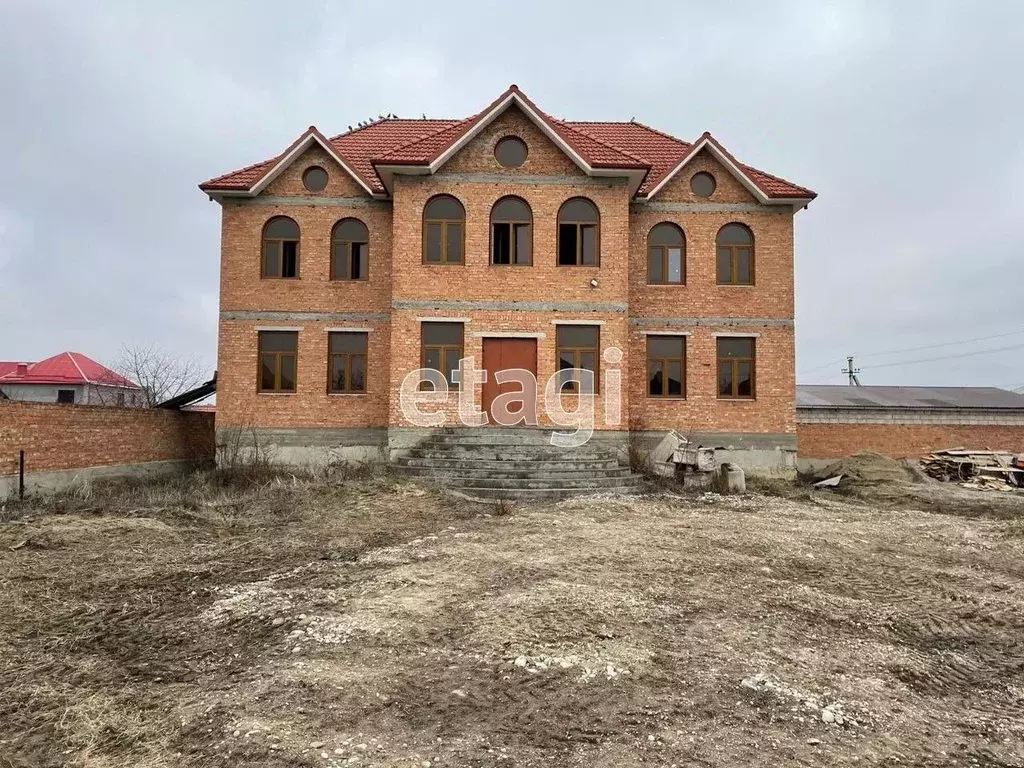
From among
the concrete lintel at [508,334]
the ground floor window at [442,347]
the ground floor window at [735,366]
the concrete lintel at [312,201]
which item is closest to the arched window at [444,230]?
the ground floor window at [442,347]

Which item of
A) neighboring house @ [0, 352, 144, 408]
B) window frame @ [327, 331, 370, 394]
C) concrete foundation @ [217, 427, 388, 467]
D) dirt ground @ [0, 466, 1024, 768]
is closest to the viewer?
dirt ground @ [0, 466, 1024, 768]

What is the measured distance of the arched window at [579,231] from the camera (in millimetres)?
13797

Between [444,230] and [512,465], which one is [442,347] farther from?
[512,465]

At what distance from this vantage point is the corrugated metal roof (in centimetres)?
2295

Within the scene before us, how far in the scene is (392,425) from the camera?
13.3 metres

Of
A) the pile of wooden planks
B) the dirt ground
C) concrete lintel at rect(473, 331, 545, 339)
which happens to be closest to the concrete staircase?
concrete lintel at rect(473, 331, 545, 339)

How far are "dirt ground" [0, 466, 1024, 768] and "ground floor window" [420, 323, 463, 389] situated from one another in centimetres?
555

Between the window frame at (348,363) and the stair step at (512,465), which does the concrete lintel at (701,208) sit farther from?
the window frame at (348,363)

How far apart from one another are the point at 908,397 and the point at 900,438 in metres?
9.65

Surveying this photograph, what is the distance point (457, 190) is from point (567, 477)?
6839 mm

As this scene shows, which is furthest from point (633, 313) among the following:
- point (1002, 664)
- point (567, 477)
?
point (1002, 664)

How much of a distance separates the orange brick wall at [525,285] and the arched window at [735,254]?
0.21 meters

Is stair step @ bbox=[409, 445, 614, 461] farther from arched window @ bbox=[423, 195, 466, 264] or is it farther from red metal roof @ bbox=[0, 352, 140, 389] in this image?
red metal roof @ bbox=[0, 352, 140, 389]

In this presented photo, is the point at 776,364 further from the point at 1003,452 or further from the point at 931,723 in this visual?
the point at 931,723
